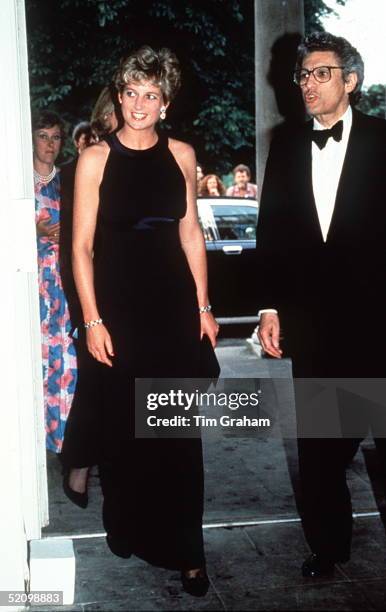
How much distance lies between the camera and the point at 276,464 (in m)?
4.48

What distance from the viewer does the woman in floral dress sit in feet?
13.8

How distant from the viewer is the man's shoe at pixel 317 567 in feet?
10.2

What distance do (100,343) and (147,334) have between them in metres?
0.17

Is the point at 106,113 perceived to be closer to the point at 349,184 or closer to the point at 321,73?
the point at 321,73

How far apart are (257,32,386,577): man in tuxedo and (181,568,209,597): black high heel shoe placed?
38cm

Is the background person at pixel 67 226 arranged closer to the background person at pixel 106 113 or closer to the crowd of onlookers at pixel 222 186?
the background person at pixel 106 113

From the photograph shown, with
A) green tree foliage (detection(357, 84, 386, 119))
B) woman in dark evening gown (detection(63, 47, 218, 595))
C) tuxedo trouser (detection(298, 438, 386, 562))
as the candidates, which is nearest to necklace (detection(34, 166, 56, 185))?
woman in dark evening gown (detection(63, 47, 218, 595))

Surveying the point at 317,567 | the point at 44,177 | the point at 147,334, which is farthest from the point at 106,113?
the point at 317,567

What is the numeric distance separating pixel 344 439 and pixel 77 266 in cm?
114

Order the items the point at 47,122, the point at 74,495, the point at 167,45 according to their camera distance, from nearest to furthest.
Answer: the point at 74,495 → the point at 47,122 → the point at 167,45

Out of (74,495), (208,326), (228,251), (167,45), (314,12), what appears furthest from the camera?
(314,12)

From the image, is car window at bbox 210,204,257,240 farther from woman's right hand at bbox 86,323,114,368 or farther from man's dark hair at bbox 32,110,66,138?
woman's right hand at bbox 86,323,114,368

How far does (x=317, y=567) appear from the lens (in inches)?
123

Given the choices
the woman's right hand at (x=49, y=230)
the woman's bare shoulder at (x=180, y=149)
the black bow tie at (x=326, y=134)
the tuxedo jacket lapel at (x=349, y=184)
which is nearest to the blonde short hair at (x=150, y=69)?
the woman's bare shoulder at (x=180, y=149)
